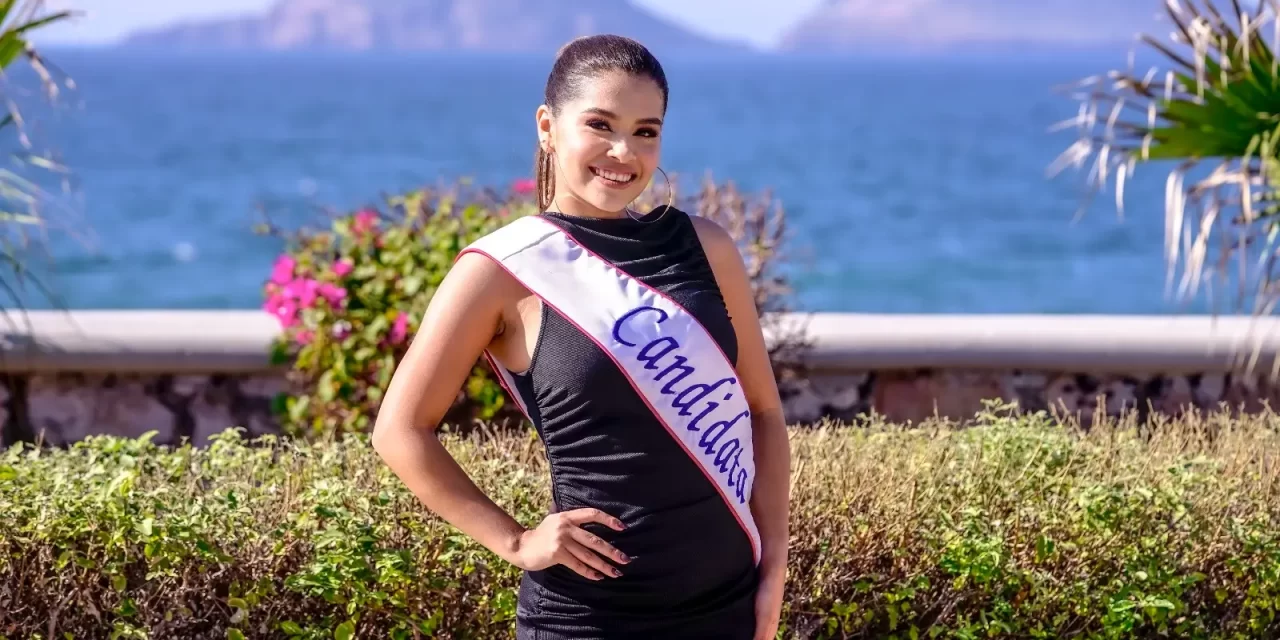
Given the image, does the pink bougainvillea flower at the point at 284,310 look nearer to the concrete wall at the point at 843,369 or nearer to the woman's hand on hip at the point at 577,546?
the concrete wall at the point at 843,369

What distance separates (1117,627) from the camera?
3.62m

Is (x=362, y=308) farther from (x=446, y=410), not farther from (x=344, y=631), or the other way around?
(x=446, y=410)

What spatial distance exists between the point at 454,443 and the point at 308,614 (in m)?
0.76

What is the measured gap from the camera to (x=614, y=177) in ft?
7.86

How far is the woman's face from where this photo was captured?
2373mm

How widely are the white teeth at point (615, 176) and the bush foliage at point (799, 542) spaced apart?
1223 millimetres

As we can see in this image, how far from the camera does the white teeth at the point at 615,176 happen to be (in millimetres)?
2393

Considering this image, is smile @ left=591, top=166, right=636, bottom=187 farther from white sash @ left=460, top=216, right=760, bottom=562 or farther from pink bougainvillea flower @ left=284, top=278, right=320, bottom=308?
pink bougainvillea flower @ left=284, top=278, right=320, bottom=308

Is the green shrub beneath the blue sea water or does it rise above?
beneath

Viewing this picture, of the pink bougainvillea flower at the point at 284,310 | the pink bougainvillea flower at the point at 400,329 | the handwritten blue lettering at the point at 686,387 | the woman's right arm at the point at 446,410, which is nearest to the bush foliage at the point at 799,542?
the woman's right arm at the point at 446,410

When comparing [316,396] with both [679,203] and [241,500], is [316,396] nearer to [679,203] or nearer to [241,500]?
[679,203]

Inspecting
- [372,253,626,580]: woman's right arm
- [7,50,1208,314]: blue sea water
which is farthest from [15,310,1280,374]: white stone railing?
[372,253,626,580]: woman's right arm

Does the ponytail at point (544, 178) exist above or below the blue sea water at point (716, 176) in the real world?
below

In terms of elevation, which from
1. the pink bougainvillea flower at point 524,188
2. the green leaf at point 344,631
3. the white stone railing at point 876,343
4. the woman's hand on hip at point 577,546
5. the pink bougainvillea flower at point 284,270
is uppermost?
the pink bougainvillea flower at point 524,188
